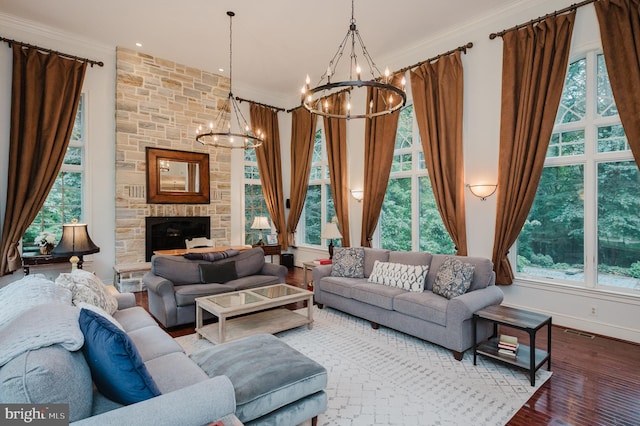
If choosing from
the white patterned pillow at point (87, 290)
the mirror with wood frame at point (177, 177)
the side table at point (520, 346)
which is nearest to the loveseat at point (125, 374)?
the white patterned pillow at point (87, 290)

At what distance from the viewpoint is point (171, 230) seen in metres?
6.49

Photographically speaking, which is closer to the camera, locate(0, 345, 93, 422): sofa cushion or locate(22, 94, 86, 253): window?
locate(0, 345, 93, 422): sofa cushion

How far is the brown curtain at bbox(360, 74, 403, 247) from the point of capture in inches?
228

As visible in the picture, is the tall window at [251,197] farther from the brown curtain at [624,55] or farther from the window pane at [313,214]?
the brown curtain at [624,55]

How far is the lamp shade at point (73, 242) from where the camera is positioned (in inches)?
128

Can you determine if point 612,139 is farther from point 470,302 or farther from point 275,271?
point 275,271

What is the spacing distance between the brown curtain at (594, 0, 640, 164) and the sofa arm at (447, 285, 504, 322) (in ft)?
6.70

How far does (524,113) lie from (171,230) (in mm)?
6136

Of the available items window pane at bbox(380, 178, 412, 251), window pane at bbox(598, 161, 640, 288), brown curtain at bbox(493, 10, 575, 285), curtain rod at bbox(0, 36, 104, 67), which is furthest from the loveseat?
curtain rod at bbox(0, 36, 104, 67)

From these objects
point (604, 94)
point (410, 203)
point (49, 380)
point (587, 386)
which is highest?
point (604, 94)

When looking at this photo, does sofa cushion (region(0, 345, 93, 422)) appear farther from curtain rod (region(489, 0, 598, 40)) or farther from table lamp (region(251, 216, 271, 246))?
table lamp (region(251, 216, 271, 246))

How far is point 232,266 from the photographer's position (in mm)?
→ 4742

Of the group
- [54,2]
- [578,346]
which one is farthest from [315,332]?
[54,2]

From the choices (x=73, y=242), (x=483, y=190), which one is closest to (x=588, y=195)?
(x=483, y=190)
